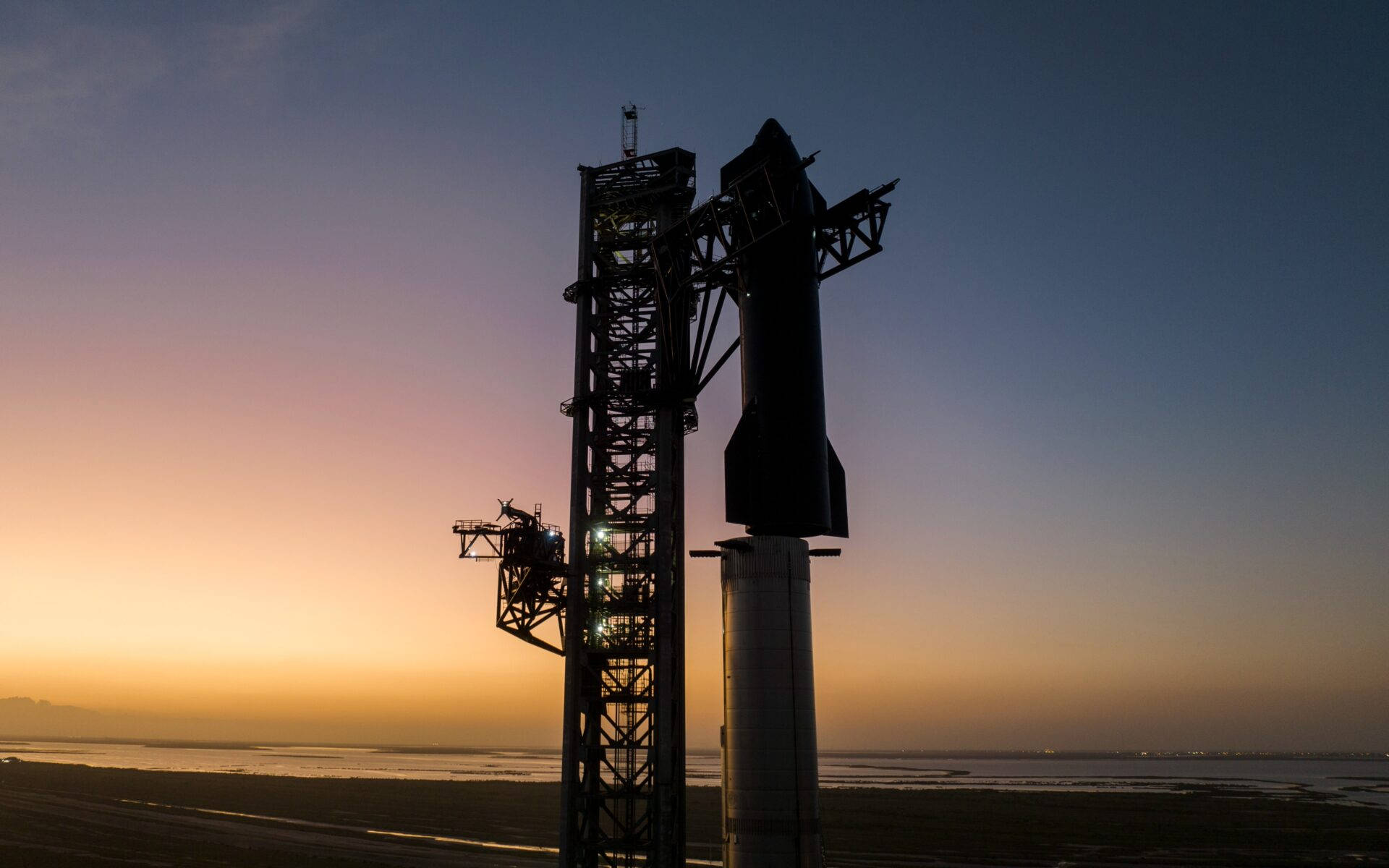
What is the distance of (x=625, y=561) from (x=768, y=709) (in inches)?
736

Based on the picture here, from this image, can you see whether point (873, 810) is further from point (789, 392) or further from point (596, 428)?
point (789, 392)

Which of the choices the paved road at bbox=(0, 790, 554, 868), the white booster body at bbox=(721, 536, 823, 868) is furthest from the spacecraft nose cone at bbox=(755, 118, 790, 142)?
the paved road at bbox=(0, 790, 554, 868)

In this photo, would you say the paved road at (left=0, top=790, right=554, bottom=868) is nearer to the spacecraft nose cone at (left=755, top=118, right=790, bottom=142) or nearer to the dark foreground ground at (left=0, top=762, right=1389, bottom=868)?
the dark foreground ground at (left=0, top=762, right=1389, bottom=868)

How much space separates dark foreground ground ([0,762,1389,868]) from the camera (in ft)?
166

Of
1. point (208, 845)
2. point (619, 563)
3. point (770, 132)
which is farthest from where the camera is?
point (208, 845)

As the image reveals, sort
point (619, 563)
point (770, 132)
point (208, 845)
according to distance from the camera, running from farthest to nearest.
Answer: point (208, 845) → point (619, 563) → point (770, 132)

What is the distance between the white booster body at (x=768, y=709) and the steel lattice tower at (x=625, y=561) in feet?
47.1

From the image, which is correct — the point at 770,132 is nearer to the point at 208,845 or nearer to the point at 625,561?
the point at 625,561

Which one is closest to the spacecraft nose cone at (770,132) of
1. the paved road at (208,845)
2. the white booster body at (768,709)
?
the white booster body at (768,709)

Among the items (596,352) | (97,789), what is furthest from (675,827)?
(97,789)

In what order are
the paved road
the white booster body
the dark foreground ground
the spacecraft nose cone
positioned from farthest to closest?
the dark foreground ground < the paved road < the spacecraft nose cone < the white booster body

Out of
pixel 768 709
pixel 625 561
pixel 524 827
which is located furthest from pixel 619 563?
pixel 524 827

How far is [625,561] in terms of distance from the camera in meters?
40.4

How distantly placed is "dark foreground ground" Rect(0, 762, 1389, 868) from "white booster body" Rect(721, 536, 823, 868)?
2998 cm
